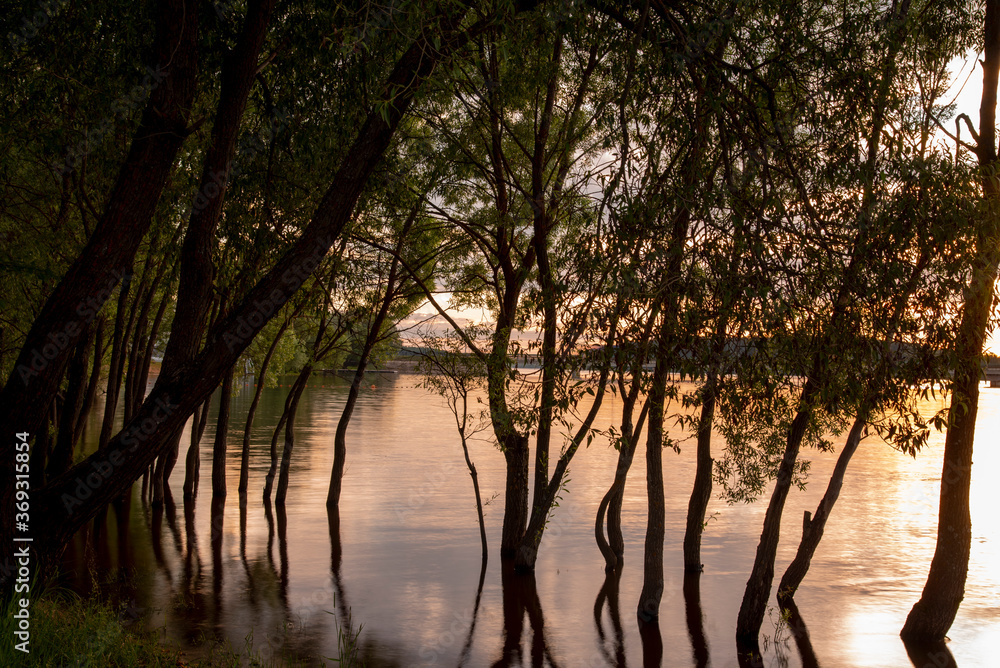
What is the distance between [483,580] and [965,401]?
10470 millimetres

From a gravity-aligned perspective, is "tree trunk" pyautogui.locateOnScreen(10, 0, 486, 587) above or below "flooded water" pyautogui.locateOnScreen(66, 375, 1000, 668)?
above

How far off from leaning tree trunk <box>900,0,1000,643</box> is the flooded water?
0.92 metres

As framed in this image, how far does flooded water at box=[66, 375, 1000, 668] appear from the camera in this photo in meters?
13.5

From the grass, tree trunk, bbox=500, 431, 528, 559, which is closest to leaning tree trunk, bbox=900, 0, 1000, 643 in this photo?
tree trunk, bbox=500, 431, 528, 559

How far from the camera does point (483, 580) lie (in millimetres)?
17516

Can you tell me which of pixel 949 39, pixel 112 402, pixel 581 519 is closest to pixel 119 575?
pixel 112 402

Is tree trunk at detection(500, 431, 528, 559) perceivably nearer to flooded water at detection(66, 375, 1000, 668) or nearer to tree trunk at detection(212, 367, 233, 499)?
flooded water at detection(66, 375, 1000, 668)

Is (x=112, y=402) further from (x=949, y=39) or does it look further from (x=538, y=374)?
(x=949, y=39)

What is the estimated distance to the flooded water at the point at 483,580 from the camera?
13523mm

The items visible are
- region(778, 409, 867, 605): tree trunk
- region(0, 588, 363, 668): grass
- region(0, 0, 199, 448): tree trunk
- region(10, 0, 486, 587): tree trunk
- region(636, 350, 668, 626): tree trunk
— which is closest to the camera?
region(0, 588, 363, 668): grass

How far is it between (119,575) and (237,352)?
10.5 metres

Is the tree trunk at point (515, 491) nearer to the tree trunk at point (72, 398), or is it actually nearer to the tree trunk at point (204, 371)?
the tree trunk at point (72, 398)

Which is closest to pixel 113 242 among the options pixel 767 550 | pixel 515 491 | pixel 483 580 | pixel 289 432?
pixel 767 550

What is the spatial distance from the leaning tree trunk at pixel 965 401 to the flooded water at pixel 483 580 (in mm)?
923
